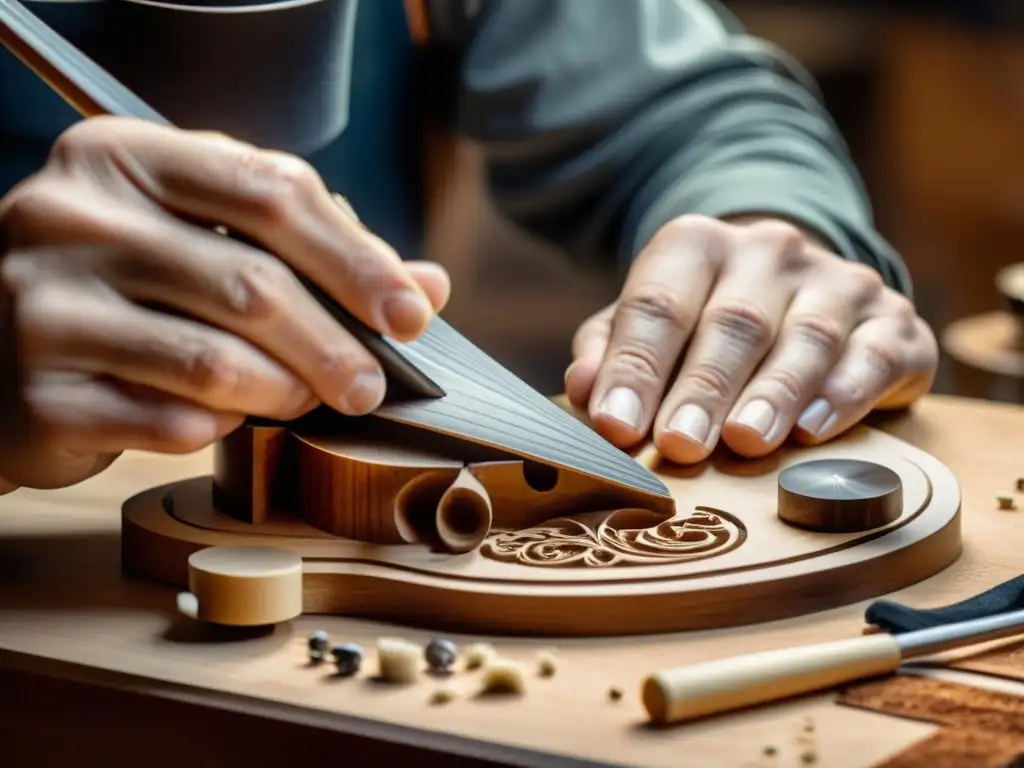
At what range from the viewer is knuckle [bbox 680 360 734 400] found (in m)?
1.20

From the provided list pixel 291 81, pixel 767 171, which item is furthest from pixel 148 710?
pixel 767 171

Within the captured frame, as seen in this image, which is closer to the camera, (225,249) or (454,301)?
(225,249)

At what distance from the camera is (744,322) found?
125 cm

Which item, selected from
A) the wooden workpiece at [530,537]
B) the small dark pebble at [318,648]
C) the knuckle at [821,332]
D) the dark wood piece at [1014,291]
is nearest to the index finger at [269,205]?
the wooden workpiece at [530,537]

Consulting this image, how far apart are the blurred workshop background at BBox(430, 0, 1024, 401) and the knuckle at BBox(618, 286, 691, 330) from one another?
2.37 metres

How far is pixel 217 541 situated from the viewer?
0.97 meters

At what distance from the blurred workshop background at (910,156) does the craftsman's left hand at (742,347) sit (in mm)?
2305

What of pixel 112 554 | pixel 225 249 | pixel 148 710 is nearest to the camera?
pixel 148 710

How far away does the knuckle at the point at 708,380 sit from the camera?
120cm

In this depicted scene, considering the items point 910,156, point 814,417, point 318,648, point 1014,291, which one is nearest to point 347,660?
point 318,648

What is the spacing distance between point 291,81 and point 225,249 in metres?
0.63

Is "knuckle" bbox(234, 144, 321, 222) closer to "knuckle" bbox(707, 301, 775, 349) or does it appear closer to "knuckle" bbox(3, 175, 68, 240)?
"knuckle" bbox(3, 175, 68, 240)

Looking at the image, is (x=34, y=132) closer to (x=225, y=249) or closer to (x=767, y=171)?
(x=225, y=249)

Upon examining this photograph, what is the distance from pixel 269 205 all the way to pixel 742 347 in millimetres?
466
